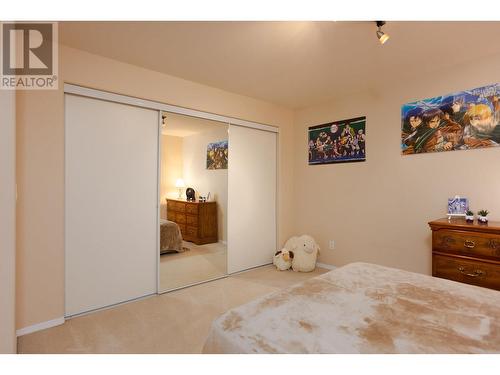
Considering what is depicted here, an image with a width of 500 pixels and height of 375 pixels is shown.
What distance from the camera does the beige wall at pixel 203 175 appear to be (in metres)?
4.68

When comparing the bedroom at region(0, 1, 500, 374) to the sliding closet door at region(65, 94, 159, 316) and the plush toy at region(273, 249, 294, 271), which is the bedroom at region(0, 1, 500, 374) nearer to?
the sliding closet door at region(65, 94, 159, 316)

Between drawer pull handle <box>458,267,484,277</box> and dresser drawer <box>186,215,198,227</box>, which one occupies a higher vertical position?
dresser drawer <box>186,215,198,227</box>

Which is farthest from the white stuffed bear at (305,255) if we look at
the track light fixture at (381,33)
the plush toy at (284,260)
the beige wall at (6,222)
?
the beige wall at (6,222)

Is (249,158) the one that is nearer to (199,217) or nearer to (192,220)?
(199,217)

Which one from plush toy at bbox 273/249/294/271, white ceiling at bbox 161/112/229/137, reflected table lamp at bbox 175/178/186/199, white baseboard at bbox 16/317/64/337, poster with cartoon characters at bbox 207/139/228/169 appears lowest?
white baseboard at bbox 16/317/64/337

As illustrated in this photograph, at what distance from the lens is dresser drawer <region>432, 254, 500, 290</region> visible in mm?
2209

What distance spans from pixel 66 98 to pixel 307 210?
11.0ft

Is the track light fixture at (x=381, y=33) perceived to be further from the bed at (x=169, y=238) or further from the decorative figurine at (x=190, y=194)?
the decorative figurine at (x=190, y=194)

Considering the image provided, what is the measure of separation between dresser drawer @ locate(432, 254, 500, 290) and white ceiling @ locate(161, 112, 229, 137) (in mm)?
2910

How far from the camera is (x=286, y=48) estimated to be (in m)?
2.48

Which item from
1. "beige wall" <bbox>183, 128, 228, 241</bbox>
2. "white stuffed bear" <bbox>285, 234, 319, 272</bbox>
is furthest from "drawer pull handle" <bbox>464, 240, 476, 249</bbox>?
"beige wall" <bbox>183, 128, 228, 241</bbox>

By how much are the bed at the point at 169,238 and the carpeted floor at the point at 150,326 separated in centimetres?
127

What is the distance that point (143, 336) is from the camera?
86.0 inches

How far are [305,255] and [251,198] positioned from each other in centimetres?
112
